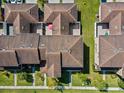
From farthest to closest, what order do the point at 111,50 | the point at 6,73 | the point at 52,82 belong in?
the point at 6,73, the point at 52,82, the point at 111,50

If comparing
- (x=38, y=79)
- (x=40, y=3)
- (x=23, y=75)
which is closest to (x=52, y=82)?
→ (x=38, y=79)

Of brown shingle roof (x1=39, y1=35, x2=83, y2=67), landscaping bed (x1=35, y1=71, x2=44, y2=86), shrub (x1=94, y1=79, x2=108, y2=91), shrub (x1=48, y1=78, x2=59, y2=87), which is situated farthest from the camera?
landscaping bed (x1=35, y1=71, x2=44, y2=86)

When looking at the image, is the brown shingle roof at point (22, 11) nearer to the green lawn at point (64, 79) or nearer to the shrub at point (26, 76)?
the shrub at point (26, 76)

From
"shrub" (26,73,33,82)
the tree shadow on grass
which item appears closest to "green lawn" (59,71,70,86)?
the tree shadow on grass

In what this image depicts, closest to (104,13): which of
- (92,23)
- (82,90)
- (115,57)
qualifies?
(92,23)

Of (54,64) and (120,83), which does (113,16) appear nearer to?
(120,83)

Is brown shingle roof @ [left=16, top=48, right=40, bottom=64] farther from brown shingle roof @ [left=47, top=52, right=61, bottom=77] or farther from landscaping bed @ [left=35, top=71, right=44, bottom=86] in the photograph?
landscaping bed @ [left=35, top=71, right=44, bottom=86]

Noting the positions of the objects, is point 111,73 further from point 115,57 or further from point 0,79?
point 0,79

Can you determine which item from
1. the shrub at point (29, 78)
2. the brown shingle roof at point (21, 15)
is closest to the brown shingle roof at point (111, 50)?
the brown shingle roof at point (21, 15)
